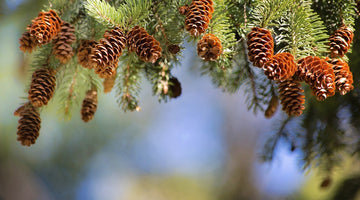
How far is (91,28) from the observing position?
21.3 inches

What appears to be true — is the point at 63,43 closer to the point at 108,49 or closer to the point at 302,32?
the point at 108,49

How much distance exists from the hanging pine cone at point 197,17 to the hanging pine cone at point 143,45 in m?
0.05

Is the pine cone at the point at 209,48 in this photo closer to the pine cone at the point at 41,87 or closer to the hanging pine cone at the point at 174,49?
the hanging pine cone at the point at 174,49

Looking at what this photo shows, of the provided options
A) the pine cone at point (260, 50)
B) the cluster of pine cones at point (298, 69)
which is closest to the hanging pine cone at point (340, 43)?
the cluster of pine cones at point (298, 69)

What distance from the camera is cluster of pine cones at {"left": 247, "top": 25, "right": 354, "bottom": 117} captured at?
397mm

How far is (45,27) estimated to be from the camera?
45 centimetres

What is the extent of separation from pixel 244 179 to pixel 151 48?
3104mm

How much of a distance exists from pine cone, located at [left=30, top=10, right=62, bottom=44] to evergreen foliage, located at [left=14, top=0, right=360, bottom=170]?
1.9 inches

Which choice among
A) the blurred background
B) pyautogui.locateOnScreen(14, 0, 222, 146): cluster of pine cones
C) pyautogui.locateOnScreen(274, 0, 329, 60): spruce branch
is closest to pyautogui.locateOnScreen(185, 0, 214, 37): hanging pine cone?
pyautogui.locateOnScreen(14, 0, 222, 146): cluster of pine cones

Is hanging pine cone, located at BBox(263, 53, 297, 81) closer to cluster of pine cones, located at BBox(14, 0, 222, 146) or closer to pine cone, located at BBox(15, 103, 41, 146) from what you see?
cluster of pine cones, located at BBox(14, 0, 222, 146)

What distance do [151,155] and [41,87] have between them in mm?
3423

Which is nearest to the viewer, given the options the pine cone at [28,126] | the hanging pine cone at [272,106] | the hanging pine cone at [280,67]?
the hanging pine cone at [280,67]

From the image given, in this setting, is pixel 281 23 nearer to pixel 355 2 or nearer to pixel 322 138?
pixel 355 2

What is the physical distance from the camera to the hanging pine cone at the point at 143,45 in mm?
413
